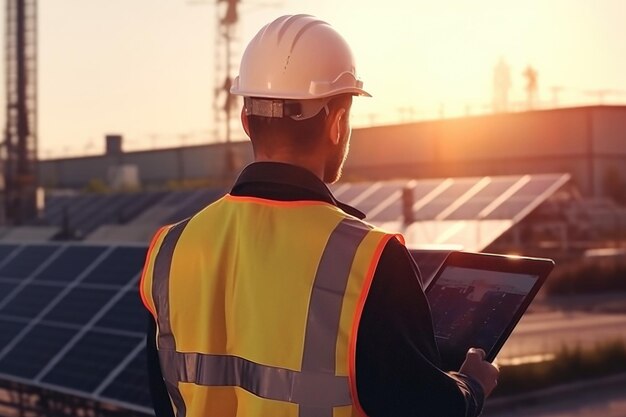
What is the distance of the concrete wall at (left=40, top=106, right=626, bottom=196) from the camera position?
47.5m

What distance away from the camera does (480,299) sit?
317cm

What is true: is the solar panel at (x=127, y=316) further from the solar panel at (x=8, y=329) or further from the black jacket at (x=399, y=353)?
the black jacket at (x=399, y=353)

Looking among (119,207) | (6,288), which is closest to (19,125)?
(119,207)

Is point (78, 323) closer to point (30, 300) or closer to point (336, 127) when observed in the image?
point (30, 300)

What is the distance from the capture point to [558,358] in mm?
13703

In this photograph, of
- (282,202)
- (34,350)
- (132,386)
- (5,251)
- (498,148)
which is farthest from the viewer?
(498,148)

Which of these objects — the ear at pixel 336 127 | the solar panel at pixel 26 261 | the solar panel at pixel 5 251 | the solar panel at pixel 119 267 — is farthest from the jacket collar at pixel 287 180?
the solar panel at pixel 5 251

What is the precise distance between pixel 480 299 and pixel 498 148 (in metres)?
48.1

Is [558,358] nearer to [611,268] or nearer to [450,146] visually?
[611,268]

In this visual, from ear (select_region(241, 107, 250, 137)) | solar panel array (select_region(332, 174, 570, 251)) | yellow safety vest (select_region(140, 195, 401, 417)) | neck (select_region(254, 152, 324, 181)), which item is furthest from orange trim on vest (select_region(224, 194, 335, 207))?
solar panel array (select_region(332, 174, 570, 251))

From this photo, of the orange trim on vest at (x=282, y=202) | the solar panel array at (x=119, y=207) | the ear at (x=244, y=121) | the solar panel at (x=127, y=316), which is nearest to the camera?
the orange trim on vest at (x=282, y=202)

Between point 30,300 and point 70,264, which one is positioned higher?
point 70,264

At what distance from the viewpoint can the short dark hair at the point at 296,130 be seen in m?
2.93

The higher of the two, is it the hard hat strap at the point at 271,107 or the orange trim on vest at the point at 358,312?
the hard hat strap at the point at 271,107
